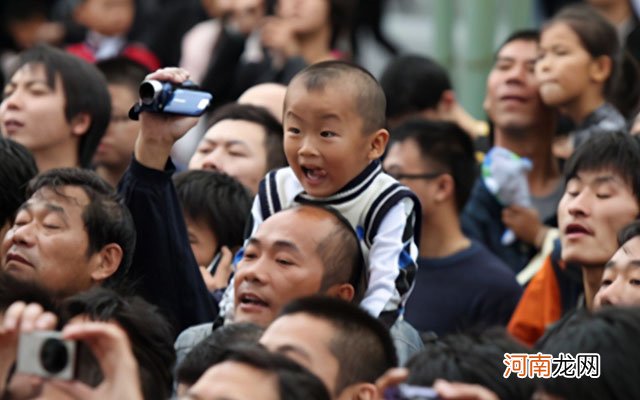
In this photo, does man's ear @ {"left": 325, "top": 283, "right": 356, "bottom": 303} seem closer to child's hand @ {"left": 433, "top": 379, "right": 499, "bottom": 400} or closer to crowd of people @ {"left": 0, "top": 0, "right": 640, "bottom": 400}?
crowd of people @ {"left": 0, "top": 0, "right": 640, "bottom": 400}

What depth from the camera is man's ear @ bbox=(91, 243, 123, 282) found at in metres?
5.20

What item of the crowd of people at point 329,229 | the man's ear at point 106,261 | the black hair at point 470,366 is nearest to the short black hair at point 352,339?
the crowd of people at point 329,229

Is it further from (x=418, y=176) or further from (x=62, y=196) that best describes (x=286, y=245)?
(x=418, y=176)

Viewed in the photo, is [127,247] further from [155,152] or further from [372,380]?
[372,380]

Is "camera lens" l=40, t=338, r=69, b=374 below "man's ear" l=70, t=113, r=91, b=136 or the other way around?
the other way around

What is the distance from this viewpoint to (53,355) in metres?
3.56

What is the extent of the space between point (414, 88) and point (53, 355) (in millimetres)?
4349

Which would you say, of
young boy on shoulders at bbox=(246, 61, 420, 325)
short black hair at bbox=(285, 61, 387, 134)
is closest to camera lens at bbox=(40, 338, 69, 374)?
young boy on shoulders at bbox=(246, 61, 420, 325)

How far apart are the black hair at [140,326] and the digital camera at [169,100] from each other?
816mm

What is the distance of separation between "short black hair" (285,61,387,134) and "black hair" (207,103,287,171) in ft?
4.65

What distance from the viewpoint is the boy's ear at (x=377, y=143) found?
516cm

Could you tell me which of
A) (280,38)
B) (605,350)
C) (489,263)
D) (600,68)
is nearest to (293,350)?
(605,350)

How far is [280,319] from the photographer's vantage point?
4145 mm

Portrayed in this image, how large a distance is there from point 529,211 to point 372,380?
271 centimetres
